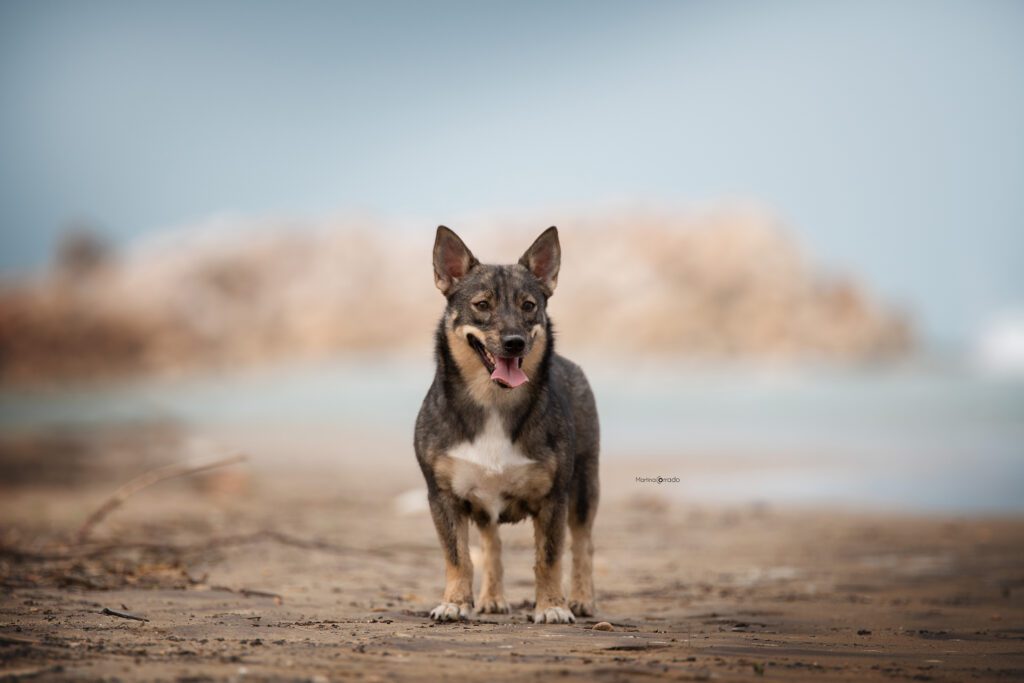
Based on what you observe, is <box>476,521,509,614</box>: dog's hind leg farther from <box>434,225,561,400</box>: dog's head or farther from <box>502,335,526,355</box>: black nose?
<box>502,335,526,355</box>: black nose

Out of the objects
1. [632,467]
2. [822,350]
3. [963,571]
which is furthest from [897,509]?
[822,350]

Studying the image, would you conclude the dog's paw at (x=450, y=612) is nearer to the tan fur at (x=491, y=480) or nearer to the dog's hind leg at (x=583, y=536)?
the tan fur at (x=491, y=480)

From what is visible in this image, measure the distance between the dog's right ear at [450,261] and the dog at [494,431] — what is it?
0.02m

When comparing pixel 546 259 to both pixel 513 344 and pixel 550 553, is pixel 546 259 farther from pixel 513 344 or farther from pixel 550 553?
pixel 550 553

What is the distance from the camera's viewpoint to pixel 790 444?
96.0 feet

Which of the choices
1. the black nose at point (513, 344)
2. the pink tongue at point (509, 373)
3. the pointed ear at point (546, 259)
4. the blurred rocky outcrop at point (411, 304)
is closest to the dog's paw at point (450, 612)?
the pink tongue at point (509, 373)

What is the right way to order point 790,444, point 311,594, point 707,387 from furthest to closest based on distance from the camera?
point 707,387 < point 790,444 < point 311,594

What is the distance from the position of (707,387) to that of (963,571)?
5782 centimetres

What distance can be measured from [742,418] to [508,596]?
1399 inches

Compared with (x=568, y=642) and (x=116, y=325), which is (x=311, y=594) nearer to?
(x=568, y=642)

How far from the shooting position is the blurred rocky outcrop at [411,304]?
8894 centimetres

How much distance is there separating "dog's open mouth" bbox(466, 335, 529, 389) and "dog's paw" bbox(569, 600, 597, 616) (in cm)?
173

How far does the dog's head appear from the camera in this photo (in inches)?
260

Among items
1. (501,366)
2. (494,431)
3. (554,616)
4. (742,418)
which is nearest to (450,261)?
(501,366)
